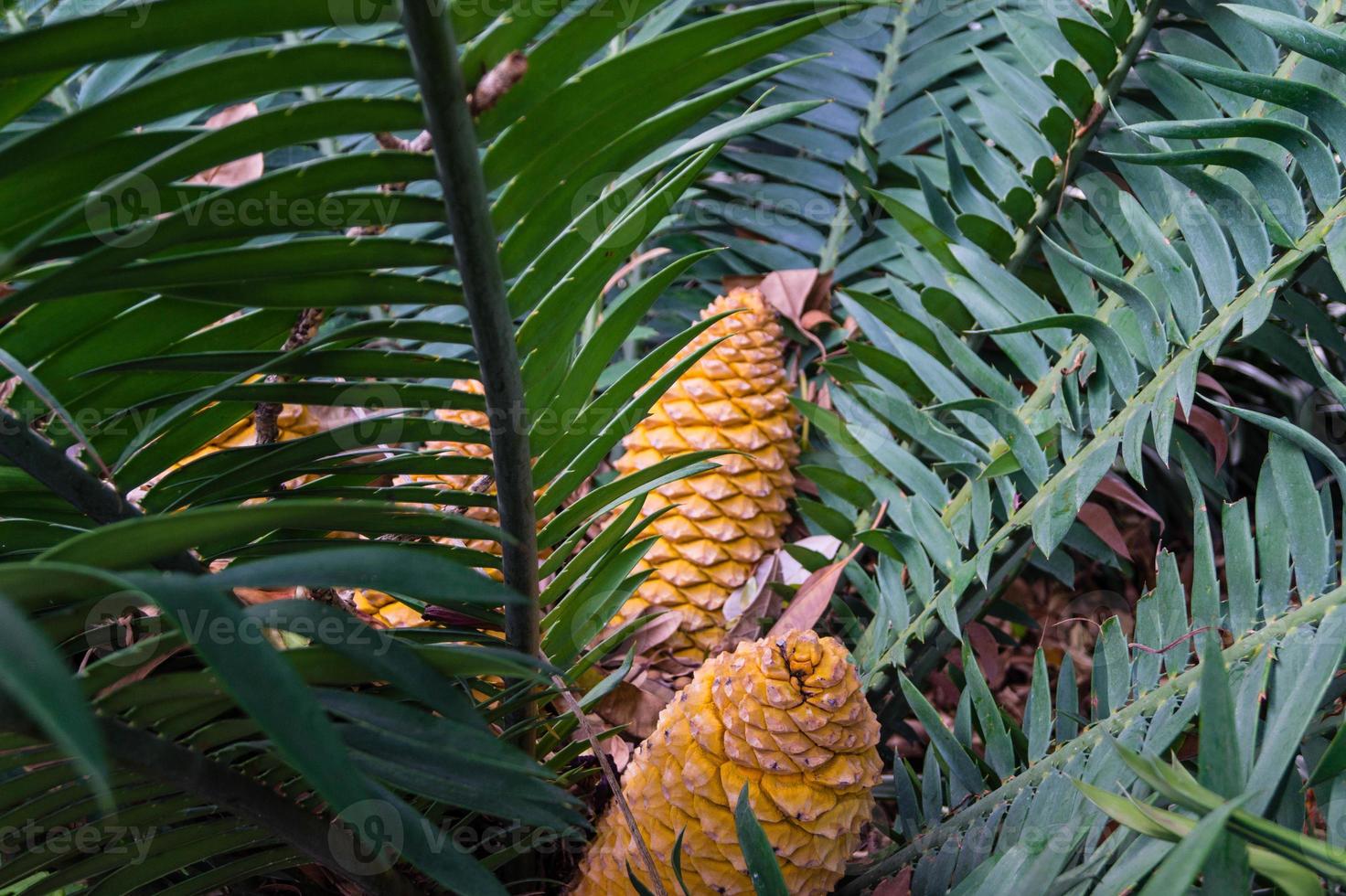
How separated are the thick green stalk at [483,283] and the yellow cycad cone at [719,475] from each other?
24 centimetres

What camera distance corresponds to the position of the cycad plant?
1.04 ft

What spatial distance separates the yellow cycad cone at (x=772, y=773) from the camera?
50 cm

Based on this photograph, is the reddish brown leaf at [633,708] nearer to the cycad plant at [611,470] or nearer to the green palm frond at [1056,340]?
the cycad plant at [611,470]

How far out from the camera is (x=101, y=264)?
1.05 feet

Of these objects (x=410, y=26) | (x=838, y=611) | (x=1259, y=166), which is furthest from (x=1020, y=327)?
(x=410, y=26)

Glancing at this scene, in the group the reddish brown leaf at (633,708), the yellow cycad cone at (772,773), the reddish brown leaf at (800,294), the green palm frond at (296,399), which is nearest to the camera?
the green palm frond at (296,399)

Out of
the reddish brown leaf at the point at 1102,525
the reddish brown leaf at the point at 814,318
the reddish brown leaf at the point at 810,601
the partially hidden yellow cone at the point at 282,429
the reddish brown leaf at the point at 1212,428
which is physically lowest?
the reddish brown leaf at the point at 810,601

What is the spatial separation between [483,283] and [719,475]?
397mm

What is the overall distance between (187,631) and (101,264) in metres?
0.15

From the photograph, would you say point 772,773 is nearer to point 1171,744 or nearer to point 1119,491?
point 1171,744

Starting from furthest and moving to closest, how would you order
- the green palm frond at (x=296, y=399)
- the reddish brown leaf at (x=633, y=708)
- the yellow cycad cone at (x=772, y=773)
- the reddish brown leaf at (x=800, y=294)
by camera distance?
the reddish brown leaf at (x=800, y=294) → the reddish brown leaf at (x=633, y=708) → the yellow cycad cone at (x=772, y=773) → the green palm frond at (x=296, y=399)

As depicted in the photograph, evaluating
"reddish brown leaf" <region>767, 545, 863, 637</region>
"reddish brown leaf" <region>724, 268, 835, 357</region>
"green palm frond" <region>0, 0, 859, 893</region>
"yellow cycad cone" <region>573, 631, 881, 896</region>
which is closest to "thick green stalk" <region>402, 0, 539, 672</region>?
"green palm frond" <region>0, 0, 859, 893</region>

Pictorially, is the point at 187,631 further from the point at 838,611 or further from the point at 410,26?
the point at 838,611

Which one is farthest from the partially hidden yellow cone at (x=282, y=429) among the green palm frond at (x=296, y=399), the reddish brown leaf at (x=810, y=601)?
the reddish brown leaf at (x=810, y=601)
